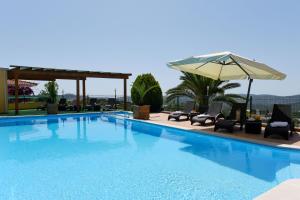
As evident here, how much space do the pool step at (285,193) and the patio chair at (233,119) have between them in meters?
4.71

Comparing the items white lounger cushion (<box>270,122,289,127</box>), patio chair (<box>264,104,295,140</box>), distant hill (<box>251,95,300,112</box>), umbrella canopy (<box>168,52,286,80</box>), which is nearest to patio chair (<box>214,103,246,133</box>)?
patio chair (<box>264,104,295,140</box>)

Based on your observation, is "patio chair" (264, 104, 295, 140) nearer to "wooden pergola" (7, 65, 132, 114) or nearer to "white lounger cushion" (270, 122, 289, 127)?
"white lounger cushion" (270, 122, 289, 127)

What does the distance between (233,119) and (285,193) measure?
5.92 m

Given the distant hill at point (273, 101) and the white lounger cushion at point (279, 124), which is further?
the distant hill at point (273, 101)

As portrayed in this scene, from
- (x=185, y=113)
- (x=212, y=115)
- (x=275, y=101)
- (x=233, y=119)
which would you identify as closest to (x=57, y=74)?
(x=185, y=113)

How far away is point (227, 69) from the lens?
11.0 meters

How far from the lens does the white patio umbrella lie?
28.9 ft

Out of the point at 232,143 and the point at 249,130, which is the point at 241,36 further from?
the point at 232,143

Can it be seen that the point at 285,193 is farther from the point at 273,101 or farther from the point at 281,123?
the point at 273,101

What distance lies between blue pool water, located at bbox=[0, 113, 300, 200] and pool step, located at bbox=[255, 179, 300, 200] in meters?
0.49

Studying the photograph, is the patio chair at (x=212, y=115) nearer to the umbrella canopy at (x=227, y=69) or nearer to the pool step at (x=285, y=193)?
the umbrella canopy at (x=227, y=69)

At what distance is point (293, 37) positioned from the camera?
44.8 feet

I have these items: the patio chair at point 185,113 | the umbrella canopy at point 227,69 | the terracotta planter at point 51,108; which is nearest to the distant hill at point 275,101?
the umbrella canopy at point 227,69

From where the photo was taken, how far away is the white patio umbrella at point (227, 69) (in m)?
8.80
